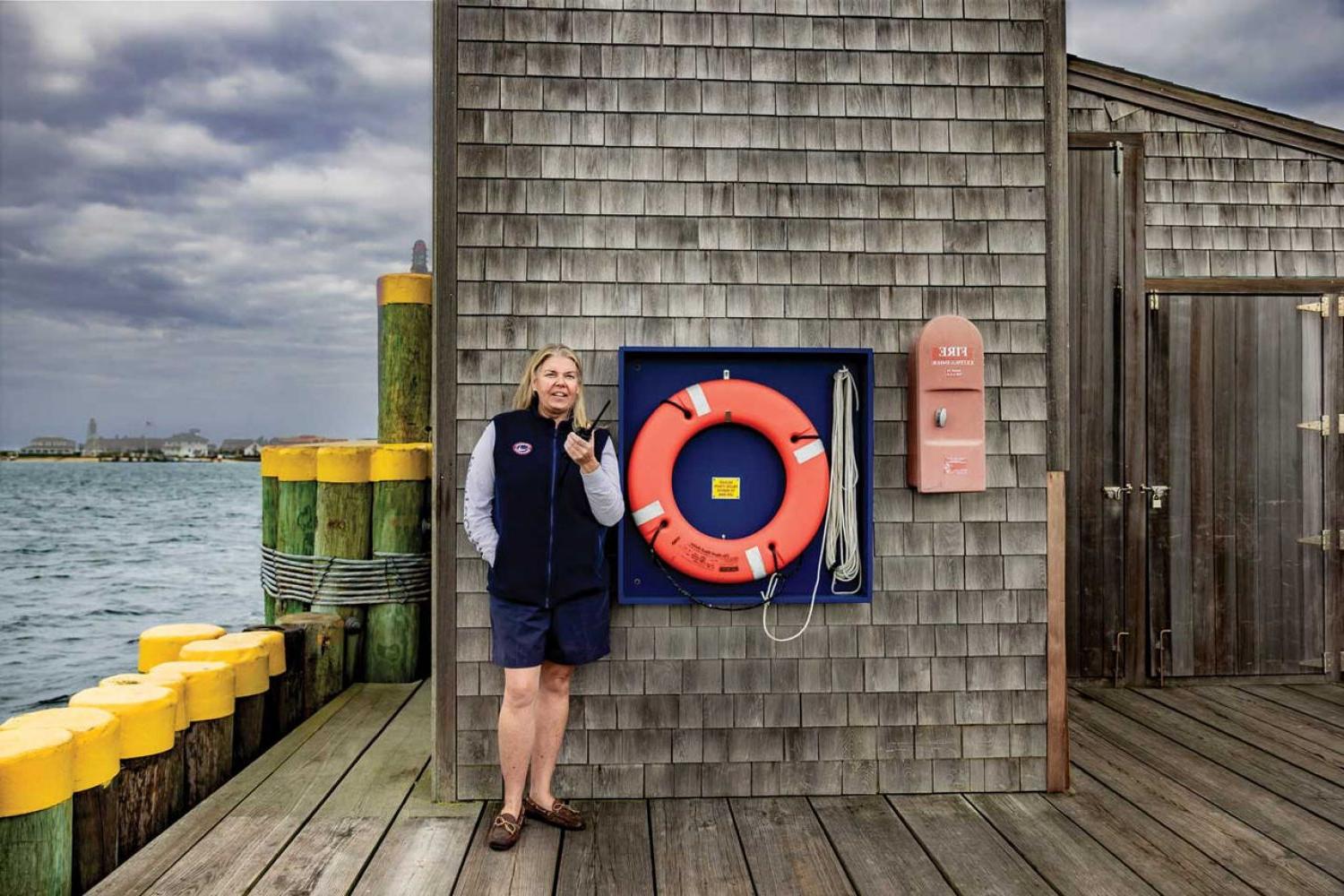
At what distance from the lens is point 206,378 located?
33156mm

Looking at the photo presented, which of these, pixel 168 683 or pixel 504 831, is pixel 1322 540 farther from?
pixel 168 683

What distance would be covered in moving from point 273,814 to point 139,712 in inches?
16.9

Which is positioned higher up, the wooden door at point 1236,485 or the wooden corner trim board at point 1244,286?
the wooden corner trim board at point 1244,286

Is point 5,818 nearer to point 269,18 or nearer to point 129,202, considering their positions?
point 269,18

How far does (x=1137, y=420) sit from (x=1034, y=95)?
1628 millimetres

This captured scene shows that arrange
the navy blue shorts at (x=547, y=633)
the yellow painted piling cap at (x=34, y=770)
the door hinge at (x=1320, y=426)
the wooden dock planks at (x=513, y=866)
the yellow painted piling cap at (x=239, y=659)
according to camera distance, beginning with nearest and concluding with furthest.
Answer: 1. the yellow painted piling cap at (x=34, y=770)
2. the wooden dock planks at (x=513, y=866)
3. the navy blue shorts at (x=547, y=633)
4. the yellow painted piling cap at (x=239, y=659)
5. the door hinge at (x=1320, y=426)

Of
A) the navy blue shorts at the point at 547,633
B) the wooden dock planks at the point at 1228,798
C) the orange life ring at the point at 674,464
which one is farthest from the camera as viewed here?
the orange life ring at the point at 674,464

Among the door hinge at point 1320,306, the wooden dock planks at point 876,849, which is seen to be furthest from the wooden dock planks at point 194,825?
the door hinge at point 1320,306

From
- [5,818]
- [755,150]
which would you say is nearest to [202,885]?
[5,818]

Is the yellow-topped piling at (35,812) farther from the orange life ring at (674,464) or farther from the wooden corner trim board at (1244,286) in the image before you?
the wooden corner trim board at (1244,286)

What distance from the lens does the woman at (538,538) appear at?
210 cm

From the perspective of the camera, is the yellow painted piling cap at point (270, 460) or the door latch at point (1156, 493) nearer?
the door latch at point (1156, 493)

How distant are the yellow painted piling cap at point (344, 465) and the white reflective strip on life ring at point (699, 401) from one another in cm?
191

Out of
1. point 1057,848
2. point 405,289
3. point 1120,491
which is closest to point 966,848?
point 1057,848
